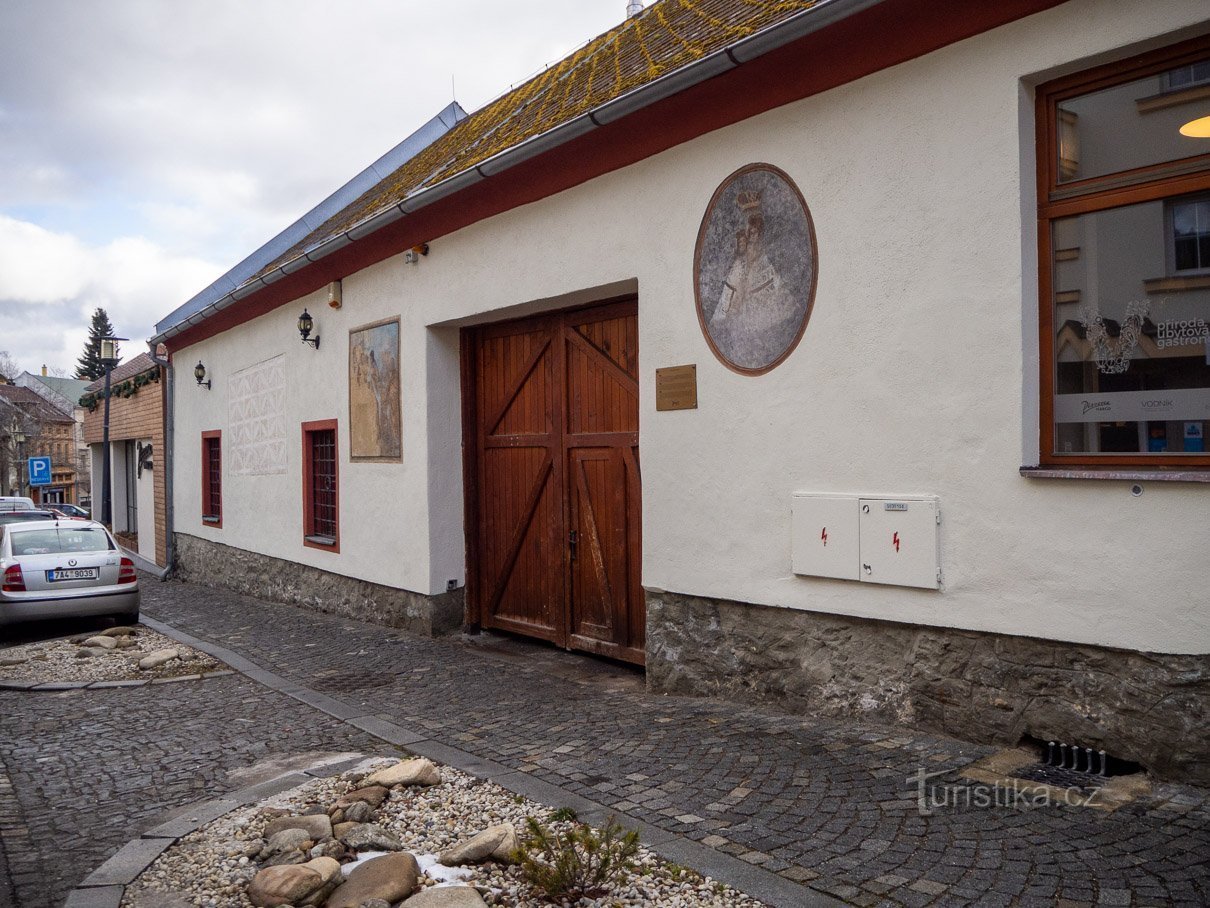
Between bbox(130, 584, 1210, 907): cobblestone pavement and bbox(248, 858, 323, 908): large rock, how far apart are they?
4.71 feet

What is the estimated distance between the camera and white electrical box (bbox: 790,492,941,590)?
4895 mm

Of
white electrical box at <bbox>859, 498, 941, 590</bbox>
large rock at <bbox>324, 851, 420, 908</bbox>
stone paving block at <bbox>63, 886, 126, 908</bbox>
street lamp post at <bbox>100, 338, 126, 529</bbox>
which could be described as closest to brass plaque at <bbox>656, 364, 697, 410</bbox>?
white electrical box at <bbox>859, 498, 941, 590</bbox>

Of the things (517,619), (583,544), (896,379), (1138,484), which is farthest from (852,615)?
(517,619)

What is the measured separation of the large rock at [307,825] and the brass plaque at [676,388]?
11.2ft

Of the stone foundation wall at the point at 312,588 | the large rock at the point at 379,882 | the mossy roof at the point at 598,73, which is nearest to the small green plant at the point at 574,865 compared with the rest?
the large rock at the point at 379,882

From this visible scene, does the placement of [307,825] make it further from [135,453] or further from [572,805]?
[135,453]

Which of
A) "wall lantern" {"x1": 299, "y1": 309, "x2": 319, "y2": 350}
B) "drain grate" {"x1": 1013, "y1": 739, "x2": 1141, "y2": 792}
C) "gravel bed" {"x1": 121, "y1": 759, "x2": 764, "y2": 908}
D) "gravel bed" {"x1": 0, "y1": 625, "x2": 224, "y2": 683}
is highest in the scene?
"wall lantern" {"x1": 299, "y1": 309, "x2": 319, "y2": 350}

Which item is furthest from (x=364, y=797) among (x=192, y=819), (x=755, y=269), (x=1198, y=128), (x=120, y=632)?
(x=120, y=632)

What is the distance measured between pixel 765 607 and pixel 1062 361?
2.23 metres

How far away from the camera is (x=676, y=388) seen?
6355mm

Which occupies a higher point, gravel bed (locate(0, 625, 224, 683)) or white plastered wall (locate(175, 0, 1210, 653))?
white plastered wall (locate(175, 0, 1210, 653))

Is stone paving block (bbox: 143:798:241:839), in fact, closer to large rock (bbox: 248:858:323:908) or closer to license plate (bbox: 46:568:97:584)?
large rock (bbox: 248:858:323:908)

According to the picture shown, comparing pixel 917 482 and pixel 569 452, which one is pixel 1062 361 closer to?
pixel 917 482

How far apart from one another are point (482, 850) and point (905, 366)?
320 cm
